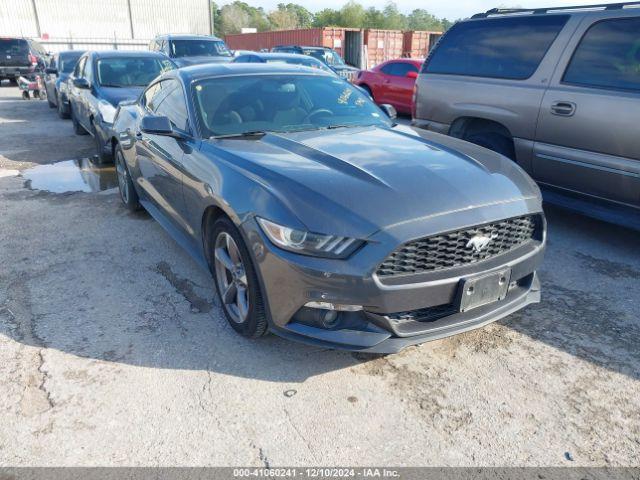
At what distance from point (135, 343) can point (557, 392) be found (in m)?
2.53

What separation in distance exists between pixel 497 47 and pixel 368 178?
3.33 m

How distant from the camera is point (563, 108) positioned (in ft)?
14.9

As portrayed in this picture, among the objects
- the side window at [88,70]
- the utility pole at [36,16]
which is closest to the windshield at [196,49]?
the side window at [88,70]

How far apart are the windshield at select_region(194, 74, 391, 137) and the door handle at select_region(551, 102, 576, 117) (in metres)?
1.55

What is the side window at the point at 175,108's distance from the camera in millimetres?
3943

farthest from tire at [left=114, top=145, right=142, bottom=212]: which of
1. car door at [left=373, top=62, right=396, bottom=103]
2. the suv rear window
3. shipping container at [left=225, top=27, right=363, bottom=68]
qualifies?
shipping container at [left=225, top=27, right=363, bottom=68]

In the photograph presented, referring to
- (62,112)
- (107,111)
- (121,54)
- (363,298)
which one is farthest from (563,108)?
(62,112)

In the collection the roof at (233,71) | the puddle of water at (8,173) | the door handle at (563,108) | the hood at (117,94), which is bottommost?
the puddle of water at (8,173)

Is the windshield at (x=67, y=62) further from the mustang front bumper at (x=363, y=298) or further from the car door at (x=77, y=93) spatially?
the mustang front bumper at (x=363, y=298)

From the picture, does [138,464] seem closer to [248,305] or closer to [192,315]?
[248,305]

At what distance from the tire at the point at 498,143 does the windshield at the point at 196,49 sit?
1158cm

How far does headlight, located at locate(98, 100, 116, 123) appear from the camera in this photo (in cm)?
739

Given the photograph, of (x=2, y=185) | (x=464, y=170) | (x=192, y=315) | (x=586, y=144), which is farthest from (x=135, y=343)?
(x=2, y=185)

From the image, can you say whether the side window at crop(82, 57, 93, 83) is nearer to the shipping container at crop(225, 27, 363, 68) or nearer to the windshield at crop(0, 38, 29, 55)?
the windshield at crop(0, 38, 29, 55)
